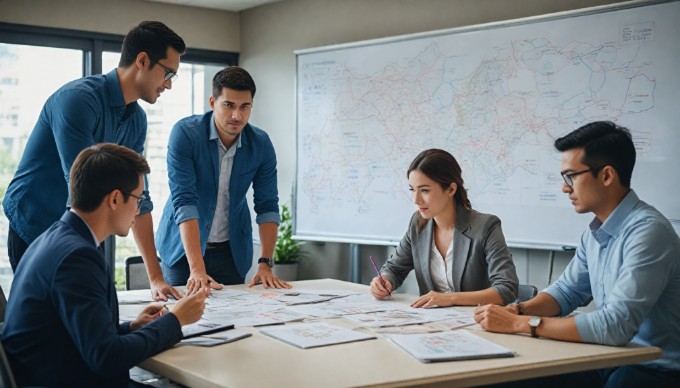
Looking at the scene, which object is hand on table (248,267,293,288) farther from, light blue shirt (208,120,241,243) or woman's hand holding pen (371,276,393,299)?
woman's hand holding pen (371,276,393,299)

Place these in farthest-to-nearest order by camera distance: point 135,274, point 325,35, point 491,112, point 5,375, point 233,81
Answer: point 325,35, point 491,112, point 135,274, point 233,81, point 5,375

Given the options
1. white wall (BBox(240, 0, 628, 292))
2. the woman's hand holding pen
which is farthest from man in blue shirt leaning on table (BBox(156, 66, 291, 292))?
white wall (BBox(240, 0, 628, 292))

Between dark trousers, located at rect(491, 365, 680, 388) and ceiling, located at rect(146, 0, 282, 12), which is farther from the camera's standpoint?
ceiling, located at rect(146, 0, 282, 12)

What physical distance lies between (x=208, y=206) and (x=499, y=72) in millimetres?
1944

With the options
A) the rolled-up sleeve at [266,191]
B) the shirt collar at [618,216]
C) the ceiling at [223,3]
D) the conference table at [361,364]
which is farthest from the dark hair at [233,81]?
the ceiling at [223,3]

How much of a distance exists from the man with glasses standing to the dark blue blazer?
830 mm

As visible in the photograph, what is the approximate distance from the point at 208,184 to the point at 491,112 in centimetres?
185

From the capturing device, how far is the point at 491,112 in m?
4.38

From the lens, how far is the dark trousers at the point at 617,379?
2.09 meters

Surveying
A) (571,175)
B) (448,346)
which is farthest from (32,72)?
(448,346)

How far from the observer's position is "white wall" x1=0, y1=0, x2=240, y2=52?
5152 millimetres

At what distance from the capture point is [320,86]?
17.5 feet

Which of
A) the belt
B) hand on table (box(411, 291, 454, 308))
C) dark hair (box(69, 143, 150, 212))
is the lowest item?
hand on table (box(411, 291, 454, 308))

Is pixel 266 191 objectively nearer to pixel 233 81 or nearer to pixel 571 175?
pixel 233 81
